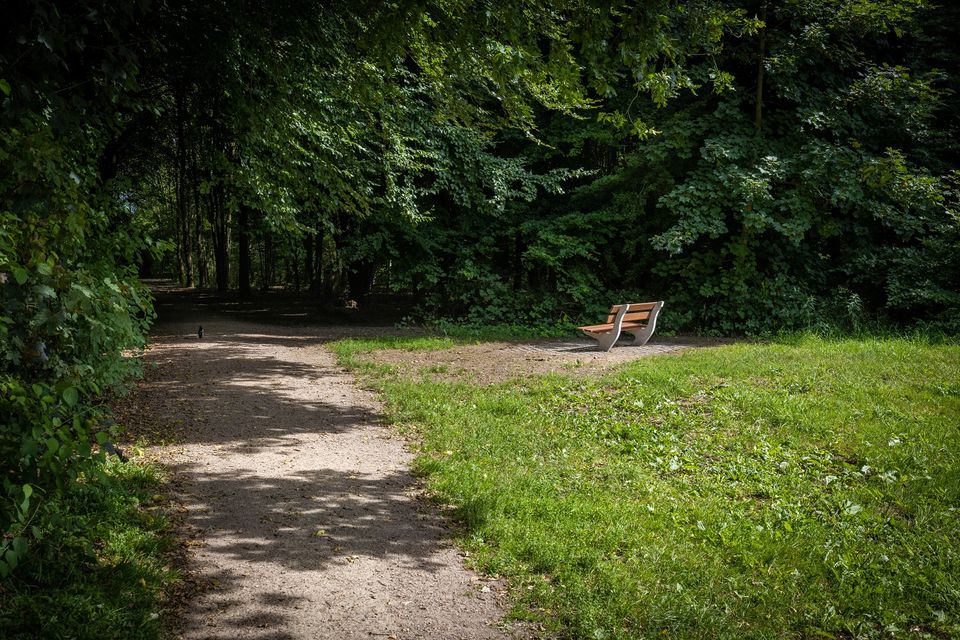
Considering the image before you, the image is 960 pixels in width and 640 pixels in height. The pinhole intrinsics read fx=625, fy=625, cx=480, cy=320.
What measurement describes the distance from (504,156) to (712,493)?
13494 millimetres

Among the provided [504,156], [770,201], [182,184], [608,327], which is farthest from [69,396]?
[182,184]

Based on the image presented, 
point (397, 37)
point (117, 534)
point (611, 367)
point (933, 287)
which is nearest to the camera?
point (117, 534)

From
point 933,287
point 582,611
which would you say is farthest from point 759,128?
point 582,611

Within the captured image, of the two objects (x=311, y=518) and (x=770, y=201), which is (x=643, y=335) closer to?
→ (x=770, y=201)

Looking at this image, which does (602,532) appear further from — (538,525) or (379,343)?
(379,343)

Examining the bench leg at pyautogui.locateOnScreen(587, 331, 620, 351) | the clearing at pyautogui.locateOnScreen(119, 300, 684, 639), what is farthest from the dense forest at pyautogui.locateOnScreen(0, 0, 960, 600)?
the bench leg at pyautogui.locateOnScreen(587, 331, 620, 351)

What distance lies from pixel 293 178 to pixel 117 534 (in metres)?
5.04

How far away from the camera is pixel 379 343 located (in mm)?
11992

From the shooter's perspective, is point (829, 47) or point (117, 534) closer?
point (117, 534)

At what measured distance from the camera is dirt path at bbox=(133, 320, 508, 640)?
3389 millimetres

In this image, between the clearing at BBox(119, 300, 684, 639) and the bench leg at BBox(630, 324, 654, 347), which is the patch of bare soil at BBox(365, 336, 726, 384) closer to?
the bench leg at BBox(630, 324, 654, 347)

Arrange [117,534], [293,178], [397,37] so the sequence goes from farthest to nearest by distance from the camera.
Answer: [293,178], [397,37], [117,534]

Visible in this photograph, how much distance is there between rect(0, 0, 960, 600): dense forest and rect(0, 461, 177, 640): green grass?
0.42 feet

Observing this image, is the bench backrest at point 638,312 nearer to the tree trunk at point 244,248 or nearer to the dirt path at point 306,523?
the dirt path at point 306,523
